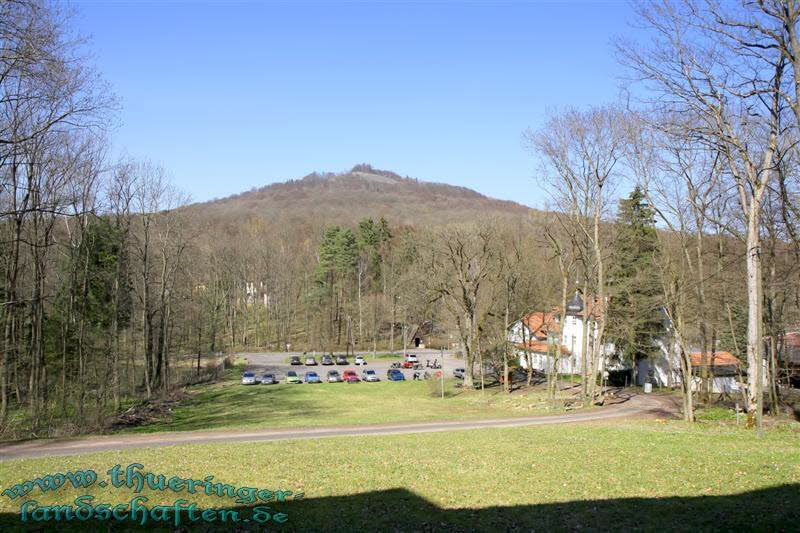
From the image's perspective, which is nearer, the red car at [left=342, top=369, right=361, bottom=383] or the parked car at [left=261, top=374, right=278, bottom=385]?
the parked car at [left=261, top=374, right=278, bottom=385]

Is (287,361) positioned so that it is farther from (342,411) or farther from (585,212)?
(585,212)

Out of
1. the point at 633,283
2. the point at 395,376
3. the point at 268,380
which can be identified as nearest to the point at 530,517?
the point at 633,283

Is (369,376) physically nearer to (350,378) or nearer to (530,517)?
(350,378)

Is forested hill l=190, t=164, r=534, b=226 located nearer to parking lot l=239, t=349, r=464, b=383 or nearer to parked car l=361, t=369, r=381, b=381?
parking lot l=239, t=349, r=464, b=383

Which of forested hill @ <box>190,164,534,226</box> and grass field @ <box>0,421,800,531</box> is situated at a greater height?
forested hill @ <box>190,164,534,226</box>

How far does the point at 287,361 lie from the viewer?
71.4 metres

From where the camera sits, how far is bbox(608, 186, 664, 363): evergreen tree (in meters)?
39.1

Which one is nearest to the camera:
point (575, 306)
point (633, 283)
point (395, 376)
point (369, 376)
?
point (633, 283)

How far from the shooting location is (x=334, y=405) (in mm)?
40625

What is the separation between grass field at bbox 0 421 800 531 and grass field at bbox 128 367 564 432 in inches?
531

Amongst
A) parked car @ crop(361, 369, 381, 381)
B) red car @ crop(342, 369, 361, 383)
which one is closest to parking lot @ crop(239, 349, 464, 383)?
parked car @ crop(361, 369, 381, 381)

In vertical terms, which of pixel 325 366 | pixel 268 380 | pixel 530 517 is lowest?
pixel 325 366

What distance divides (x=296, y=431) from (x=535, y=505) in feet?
47.8

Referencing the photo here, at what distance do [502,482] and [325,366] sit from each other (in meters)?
59.8
